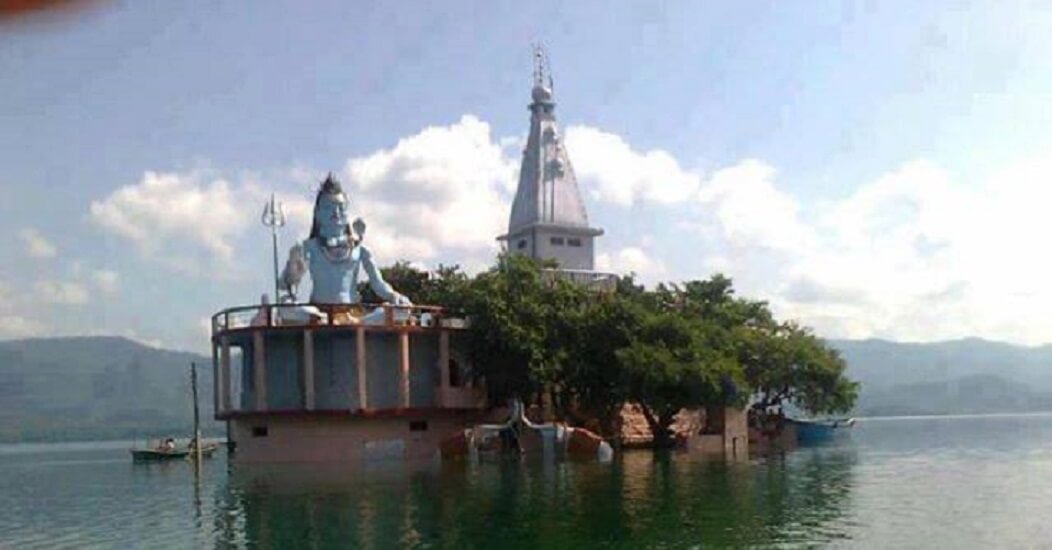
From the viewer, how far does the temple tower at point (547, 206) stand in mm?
72562

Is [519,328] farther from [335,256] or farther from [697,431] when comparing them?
[697,431]

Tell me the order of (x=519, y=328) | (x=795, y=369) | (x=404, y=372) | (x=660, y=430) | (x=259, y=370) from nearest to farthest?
(x=259, y=370) → (x=519, y=328) → (x=404, y=372) → (x=660, y=430) → (x=795, y=369)

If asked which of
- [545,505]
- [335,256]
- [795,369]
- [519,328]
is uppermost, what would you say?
[335,256]

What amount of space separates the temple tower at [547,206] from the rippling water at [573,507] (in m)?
25.4

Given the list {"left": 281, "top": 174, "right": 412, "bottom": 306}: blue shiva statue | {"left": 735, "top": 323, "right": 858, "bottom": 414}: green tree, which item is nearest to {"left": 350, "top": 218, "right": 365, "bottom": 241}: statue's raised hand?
{"left": 281, "top": 174, "right": 412, "bottom": 306}: blue shiva statue

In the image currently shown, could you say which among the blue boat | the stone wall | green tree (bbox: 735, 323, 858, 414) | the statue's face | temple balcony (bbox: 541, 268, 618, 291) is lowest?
the blue boat

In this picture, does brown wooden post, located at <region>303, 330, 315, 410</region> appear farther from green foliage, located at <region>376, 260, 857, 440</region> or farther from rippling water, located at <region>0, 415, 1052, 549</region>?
green foliage, located at <region>376, 260, 857, 440</region>

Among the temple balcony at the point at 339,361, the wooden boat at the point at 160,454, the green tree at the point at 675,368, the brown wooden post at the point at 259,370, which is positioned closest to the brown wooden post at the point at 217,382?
the temple balcony at the point at 339,361

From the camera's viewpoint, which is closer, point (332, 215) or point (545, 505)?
point (545, 505)

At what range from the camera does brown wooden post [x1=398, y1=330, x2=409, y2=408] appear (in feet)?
175

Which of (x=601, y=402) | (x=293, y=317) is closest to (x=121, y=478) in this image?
(x=293, y=317)

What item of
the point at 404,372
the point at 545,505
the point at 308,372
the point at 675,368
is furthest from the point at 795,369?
the point at 545,505

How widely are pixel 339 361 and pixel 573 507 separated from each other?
2668cm

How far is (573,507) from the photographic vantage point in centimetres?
2844
